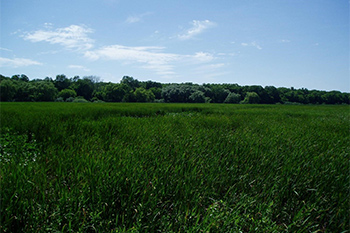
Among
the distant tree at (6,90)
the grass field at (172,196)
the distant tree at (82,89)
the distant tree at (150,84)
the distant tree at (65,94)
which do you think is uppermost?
the distant tree at (150,84)

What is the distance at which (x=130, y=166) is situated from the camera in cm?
276

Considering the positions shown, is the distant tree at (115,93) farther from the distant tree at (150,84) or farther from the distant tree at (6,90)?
the distant tree at (6,90)

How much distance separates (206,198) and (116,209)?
1118 millimetres

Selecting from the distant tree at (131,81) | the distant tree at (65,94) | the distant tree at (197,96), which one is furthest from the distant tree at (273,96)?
the distant tree at (65,94)

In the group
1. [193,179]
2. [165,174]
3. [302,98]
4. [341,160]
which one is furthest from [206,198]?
[302,98]

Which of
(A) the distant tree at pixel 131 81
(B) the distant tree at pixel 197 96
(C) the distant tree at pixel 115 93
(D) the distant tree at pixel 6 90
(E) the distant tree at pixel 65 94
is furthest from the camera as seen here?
(A) the distant tree at pixel 131 81

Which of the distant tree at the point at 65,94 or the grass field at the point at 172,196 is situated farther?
the distant tree at the point at 65,94

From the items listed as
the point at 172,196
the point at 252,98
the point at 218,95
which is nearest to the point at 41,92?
the point at 172,196

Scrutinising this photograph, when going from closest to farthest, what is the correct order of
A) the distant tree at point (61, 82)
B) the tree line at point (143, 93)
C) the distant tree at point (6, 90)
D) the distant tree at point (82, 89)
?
the distant tree at point (6, 90) → the tree line at point (143, 93) → the distant tree at point (61, 82) → the distant tree at point (82, 89)

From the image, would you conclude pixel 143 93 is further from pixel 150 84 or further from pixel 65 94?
pixel 150 84

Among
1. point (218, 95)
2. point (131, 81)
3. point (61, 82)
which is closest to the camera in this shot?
point (61, 82)

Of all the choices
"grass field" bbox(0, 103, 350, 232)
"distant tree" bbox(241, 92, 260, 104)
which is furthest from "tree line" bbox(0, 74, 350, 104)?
"grass field" bbox(0, 103, 350, 232)

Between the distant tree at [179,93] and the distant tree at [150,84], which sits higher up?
the distant tree at [150,84]

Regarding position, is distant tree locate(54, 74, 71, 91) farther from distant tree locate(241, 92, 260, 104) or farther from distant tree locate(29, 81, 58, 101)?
distant tree locate(241, 92, 260, 104)
